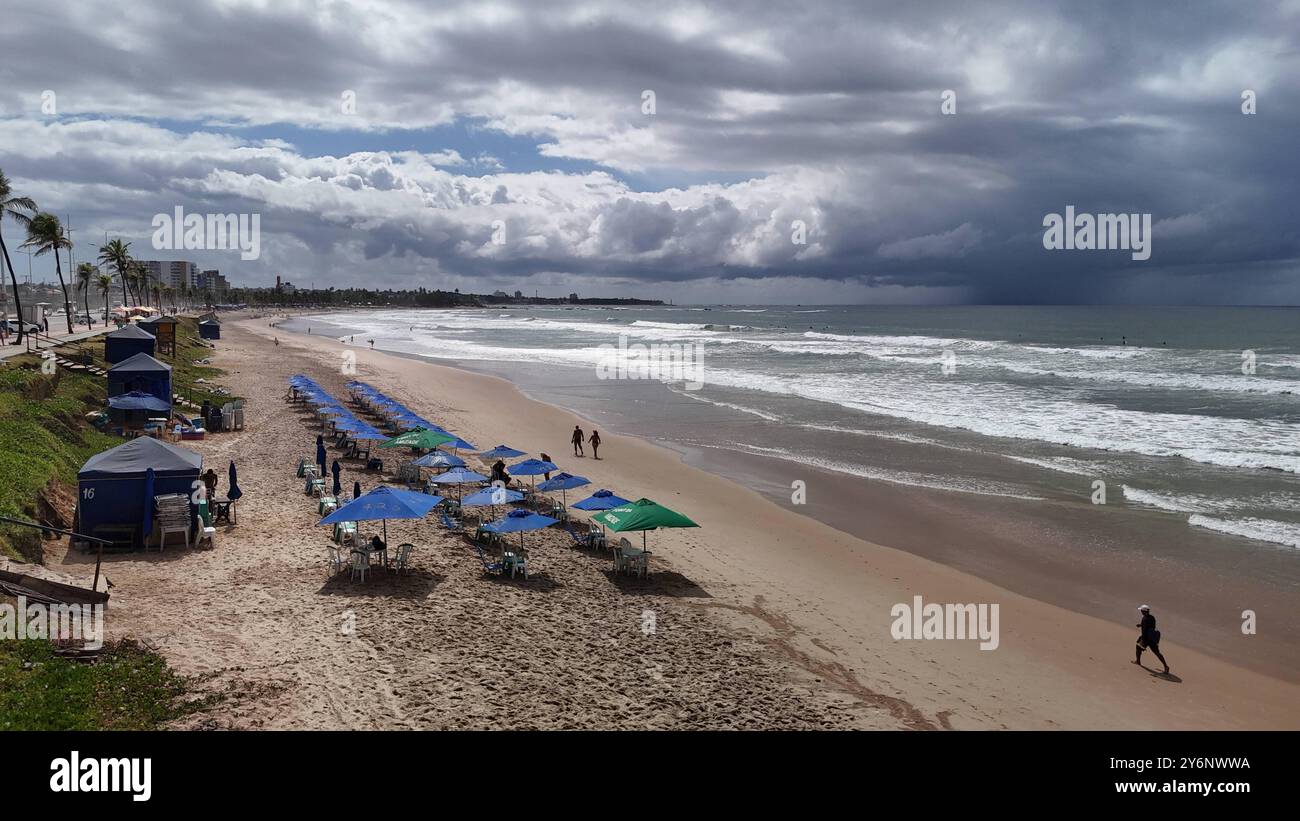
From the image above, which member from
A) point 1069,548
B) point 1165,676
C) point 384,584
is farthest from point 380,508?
point 1069,548

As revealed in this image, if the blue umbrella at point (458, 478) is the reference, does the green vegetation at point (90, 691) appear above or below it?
below

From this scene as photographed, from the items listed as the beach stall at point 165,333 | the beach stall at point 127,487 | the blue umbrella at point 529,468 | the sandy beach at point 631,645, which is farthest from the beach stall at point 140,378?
the beach stall at point 165,333

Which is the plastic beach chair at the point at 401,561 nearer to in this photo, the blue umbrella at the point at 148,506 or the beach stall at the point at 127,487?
the beach stall at the point at 127,487

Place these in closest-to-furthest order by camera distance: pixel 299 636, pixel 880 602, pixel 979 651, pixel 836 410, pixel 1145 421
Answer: pixel 299 636 → pixel 979 651 → pixel 880 602 → pixel 1145 421 → pixel 836 410

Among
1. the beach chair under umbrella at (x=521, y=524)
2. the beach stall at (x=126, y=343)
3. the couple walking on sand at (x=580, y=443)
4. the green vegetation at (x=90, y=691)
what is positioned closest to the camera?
the green vegetation at (x=90, y=691)

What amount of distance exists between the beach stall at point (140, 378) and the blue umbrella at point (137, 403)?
306 mm

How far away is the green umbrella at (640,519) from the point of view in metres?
13.7

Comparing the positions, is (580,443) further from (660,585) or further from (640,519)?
(660,585)

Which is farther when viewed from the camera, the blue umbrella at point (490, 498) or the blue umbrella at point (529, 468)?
the blue umbrella at point (529, 468)

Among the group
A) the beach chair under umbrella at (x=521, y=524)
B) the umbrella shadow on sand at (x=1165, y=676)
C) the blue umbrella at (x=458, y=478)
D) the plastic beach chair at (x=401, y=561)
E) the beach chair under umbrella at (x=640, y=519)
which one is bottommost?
the umbrella shadow on sand at (x=1165, y=676)
